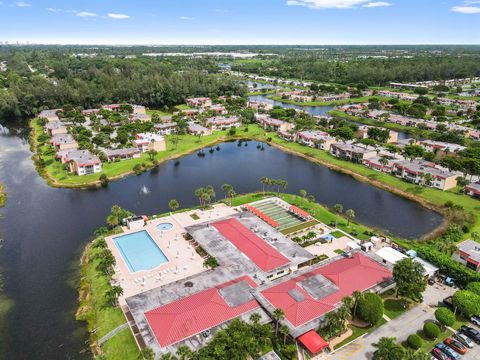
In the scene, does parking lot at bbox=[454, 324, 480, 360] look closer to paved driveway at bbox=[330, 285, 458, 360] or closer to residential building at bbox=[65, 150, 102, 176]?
paved driveway at bbox=[330, 285, 458, 360]

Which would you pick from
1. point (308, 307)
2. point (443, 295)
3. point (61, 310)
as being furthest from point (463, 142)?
point (61, 310)

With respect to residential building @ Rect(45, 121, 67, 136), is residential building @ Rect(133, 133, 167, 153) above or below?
below

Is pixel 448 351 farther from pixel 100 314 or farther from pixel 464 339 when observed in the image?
pixel 100 314

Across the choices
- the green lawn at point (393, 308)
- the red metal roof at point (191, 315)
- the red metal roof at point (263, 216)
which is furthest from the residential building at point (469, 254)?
the red metal roof at point (191, 315)

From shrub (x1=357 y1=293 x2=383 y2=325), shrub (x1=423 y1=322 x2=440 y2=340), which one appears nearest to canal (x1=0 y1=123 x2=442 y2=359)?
shrub (x1=423 y1=322 x2=440 y2=340)

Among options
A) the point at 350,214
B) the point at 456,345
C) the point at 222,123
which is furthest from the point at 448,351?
the point at 222,123

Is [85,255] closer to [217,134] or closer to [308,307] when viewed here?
[308,307]
